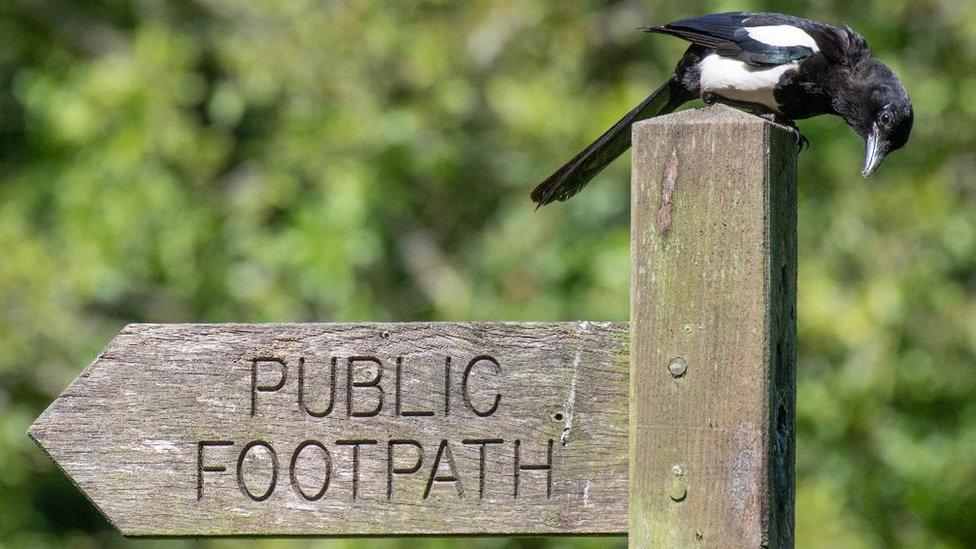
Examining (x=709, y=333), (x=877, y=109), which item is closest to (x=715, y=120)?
(x=709, y=333)

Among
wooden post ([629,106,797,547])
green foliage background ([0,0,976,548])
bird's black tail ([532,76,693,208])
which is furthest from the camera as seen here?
green foliage background ([0,0,976,548])

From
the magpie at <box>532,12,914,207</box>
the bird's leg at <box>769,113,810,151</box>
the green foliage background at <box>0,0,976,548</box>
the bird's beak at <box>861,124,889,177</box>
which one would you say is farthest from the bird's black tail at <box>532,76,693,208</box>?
the green foliage background at <box>0,0,976,548</box>

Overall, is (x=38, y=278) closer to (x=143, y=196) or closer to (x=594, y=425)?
(x=143, y=196)

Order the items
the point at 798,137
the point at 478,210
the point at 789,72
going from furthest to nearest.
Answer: the point at 478,210, the point at 789,72, the point at 798,137

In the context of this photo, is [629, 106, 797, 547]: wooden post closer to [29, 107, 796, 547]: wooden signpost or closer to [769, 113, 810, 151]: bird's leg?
[29, 107, 796, 547]: wooden signpost

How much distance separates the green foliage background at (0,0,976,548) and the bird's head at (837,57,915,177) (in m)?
2.10

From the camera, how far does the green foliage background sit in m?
5.10

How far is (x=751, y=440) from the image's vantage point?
149 centimetres

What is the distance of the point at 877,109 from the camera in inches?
112

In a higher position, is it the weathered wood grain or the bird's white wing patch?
the bird's white wing patch

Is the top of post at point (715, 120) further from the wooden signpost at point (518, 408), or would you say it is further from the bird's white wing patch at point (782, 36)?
the bird's white wing patch at point (782, 36)

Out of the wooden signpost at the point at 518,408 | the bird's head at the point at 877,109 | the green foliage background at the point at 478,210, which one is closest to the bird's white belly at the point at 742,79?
the bird's head at the point at 877,109

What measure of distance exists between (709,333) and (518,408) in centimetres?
27

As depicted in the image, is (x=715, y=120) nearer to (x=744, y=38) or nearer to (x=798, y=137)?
(x=798, y=137)
